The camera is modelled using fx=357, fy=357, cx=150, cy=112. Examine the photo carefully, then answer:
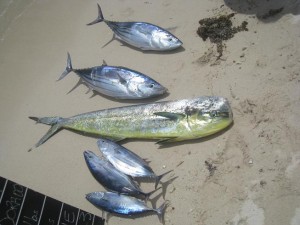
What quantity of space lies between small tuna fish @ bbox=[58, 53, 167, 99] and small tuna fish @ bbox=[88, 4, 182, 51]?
1.82 ft

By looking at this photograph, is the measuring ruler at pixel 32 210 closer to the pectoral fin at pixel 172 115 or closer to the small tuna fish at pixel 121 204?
the small tuna fish at pixel 121 204

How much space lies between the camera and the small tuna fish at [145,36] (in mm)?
4719

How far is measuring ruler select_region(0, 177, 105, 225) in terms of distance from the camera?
127 inches

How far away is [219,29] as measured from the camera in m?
4.69

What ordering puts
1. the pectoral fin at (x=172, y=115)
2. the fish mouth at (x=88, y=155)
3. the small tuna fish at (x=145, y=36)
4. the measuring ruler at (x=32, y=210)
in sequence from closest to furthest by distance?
the measuring ruler at (x=32, y=210) < the pectoral fin at (x=172, y=115) < the fish mouth at (x=88, y=155) < the small tuna fish at (x=145, y=36)

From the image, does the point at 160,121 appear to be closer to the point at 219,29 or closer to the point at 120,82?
the point at 120,82

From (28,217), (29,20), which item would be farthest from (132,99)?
(29,20)

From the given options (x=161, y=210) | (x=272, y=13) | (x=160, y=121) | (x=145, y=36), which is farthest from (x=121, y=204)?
(x=272, y=13)

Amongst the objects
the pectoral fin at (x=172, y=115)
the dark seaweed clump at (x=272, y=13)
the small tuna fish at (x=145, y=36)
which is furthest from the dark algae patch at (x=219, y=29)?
the pectoral fin at (x=172, y=115)

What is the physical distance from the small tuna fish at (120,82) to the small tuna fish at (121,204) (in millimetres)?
1282

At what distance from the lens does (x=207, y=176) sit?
3.64 m

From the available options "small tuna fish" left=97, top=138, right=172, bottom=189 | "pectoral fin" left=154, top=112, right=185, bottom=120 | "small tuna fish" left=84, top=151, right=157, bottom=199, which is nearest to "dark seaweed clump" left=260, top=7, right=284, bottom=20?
"pectoral fin" left=154, top=112, right=185, bottom=120

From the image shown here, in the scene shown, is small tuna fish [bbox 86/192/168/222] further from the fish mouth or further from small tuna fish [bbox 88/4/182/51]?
small tuna fish [bbox 88/4/182/51]

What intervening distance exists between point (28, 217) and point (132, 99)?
73.5 inches
